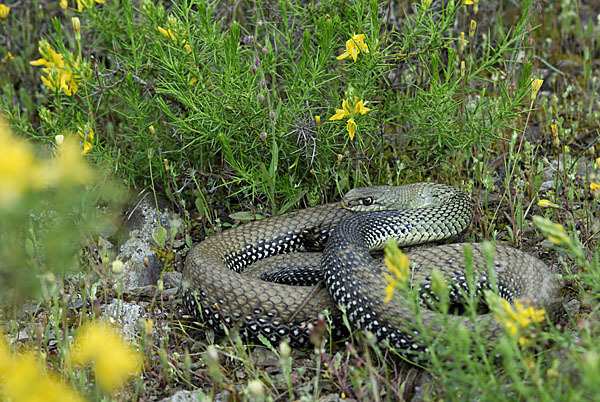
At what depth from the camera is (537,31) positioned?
8.05 metres

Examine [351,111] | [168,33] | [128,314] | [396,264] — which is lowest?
[128,314]

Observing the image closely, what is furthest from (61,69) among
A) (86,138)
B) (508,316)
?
(508,316)

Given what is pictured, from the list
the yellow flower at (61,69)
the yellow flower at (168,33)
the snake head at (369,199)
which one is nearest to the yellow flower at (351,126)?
the snake head at (369,199)

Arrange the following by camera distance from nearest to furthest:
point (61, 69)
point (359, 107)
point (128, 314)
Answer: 1. point (128, 314)
2. point (359, 107)
3. point (61, 69)

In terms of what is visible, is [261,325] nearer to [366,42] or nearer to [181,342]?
[181,342]

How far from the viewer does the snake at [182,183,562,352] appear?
4.13 meters

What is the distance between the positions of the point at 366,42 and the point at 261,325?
89.1 inches

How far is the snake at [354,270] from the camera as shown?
4133mm

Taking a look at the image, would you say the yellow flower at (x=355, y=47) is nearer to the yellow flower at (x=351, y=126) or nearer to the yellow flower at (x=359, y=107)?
the yellow flower at (x=359, y=107)

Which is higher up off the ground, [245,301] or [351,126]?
[351,126]

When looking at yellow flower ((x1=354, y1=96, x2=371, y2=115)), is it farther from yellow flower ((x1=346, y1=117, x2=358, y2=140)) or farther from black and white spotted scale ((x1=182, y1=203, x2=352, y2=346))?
black and white spotted scale ((x1=182, y1=203, x2=352, y2=346))

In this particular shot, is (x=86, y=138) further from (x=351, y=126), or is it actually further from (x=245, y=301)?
(x=351, y=126)

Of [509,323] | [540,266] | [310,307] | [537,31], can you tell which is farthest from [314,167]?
[537,31]

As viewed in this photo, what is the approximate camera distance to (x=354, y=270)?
4465mm
